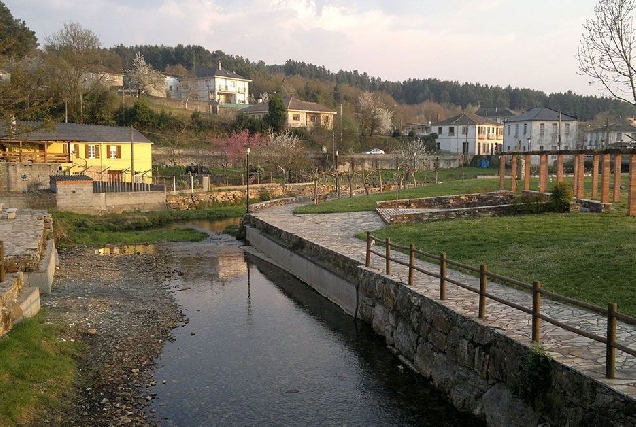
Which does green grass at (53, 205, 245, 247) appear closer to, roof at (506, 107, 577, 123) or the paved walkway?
the paved walkway

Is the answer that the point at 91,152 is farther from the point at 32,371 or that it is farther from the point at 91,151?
the point at 32,371

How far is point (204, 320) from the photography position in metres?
16.2

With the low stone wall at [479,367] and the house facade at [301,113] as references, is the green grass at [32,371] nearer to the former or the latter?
the low stone wall at [479,367]

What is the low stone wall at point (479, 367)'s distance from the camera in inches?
296

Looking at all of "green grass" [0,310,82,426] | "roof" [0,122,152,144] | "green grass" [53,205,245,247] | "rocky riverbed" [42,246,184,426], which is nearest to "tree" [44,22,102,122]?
"roof" [0,122,152,144]

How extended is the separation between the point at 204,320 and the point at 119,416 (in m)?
6.21

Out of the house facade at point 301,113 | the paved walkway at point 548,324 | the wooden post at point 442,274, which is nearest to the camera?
the paved walkway at point 548,324

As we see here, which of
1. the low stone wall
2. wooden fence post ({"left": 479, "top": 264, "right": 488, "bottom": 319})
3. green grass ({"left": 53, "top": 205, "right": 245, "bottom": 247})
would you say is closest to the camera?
the low stone wall

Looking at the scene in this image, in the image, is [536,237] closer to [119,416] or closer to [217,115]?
[119,416]

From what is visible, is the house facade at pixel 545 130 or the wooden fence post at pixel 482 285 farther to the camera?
the house facade at pixel 545 130

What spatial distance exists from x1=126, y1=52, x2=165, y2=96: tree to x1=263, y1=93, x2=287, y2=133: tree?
795 inches

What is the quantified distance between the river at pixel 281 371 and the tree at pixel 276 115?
170 feet

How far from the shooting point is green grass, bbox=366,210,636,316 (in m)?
12.2

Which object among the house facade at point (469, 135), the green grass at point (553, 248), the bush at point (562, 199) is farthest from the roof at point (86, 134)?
the house facade at point (469, 135)
